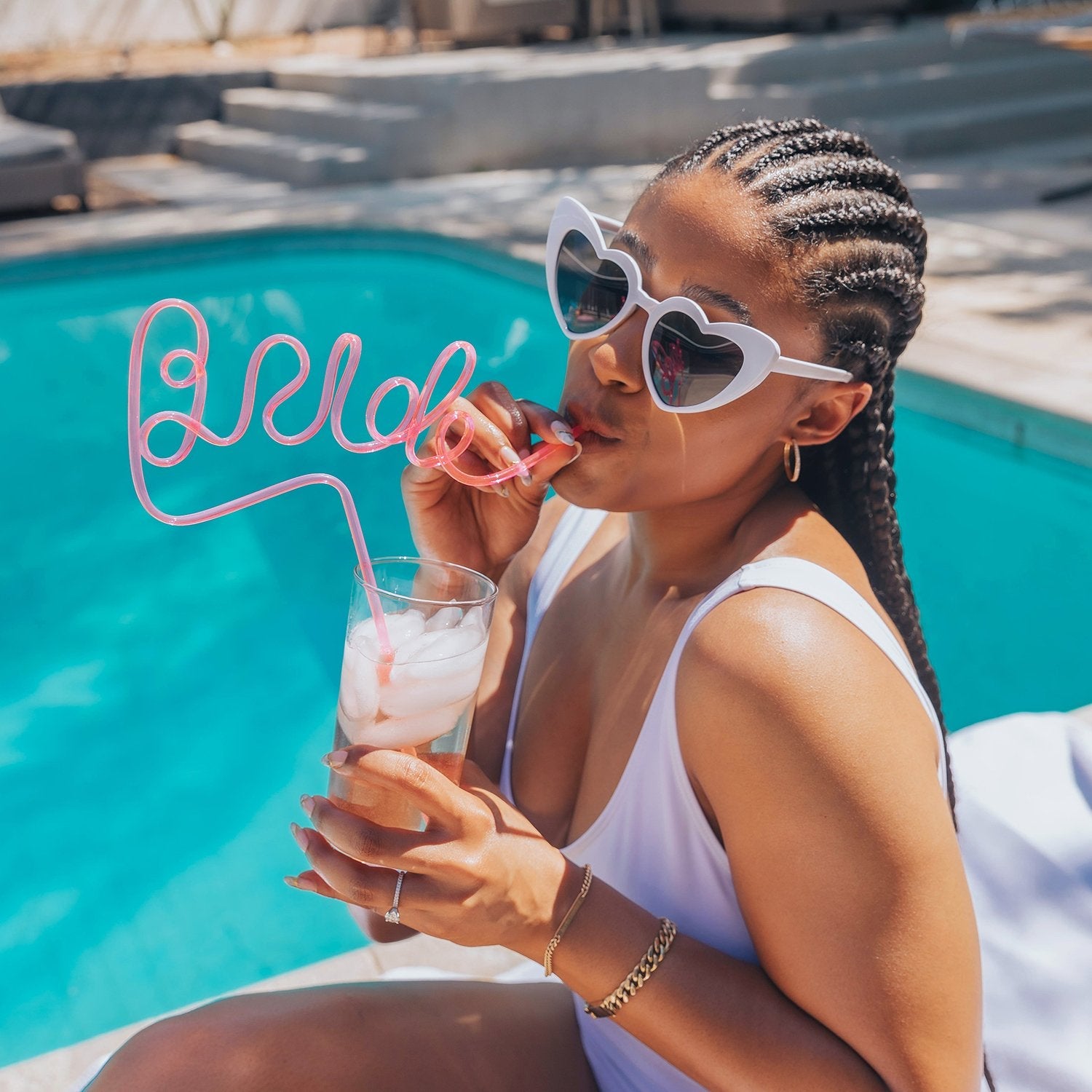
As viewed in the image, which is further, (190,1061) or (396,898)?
(190,1061)

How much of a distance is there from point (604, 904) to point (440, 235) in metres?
6.82

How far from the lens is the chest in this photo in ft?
5.61

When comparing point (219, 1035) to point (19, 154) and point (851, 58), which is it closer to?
point (19, 154)

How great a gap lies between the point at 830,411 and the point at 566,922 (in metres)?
0.77

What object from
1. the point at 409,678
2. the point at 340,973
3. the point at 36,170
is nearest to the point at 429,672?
the point at 409,678

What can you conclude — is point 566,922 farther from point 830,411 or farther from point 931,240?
point 931,240

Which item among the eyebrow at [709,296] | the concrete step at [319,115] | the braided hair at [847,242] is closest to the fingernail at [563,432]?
the eyebrow at [709,296]

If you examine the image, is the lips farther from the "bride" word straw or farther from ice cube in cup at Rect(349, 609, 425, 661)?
ice cube in cup at Rect(349, 609, 425, 661)

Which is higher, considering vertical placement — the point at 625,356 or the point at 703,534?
the point at 625,356

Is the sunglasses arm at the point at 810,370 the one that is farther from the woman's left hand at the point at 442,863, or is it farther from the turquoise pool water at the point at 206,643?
the turquoise pool water at the point at 206,643

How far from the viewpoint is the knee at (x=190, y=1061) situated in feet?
5.24

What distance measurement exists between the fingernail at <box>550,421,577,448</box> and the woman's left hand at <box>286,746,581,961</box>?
20.2 inches

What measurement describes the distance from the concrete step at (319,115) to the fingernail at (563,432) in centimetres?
967

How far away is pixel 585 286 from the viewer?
69.3 inches
